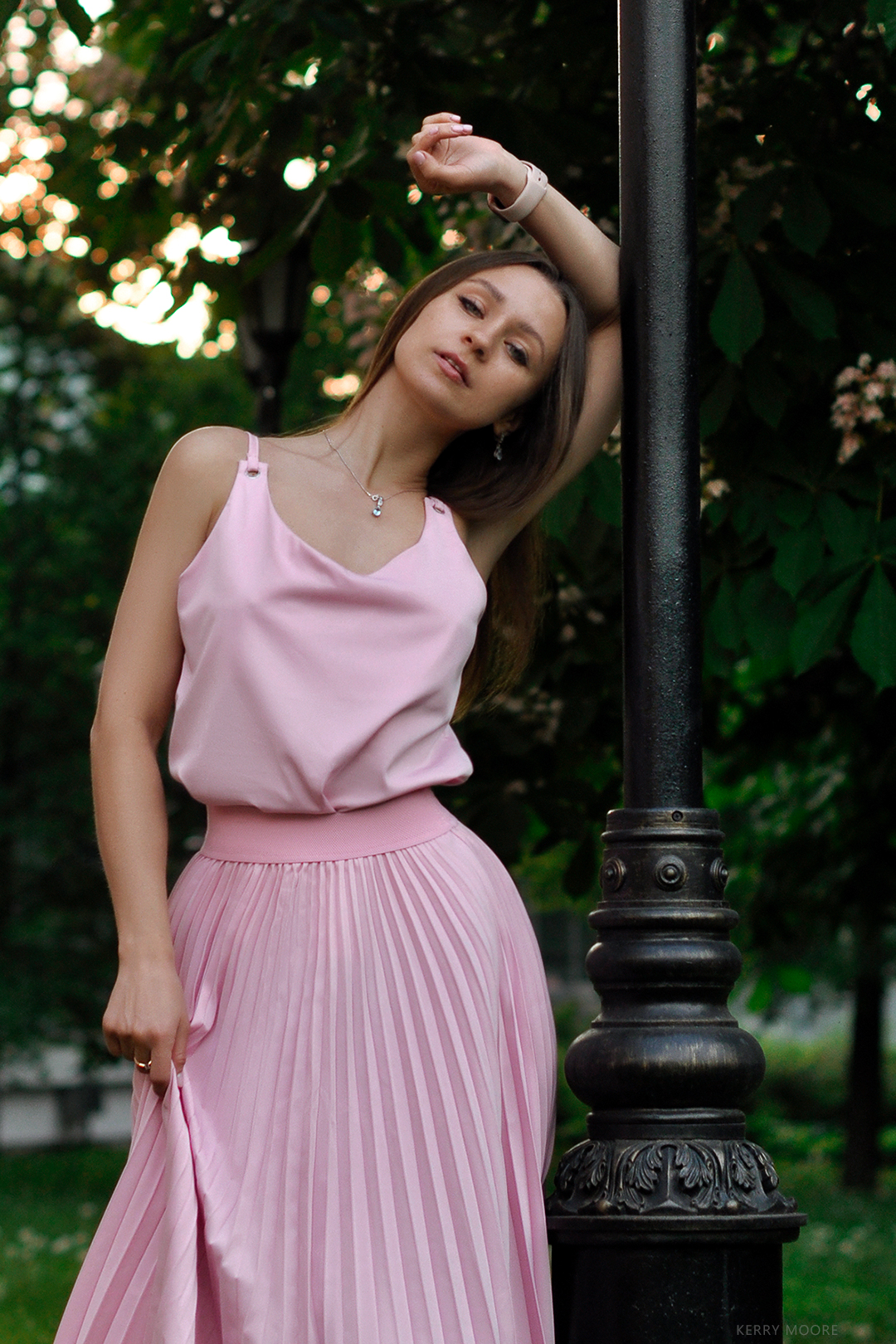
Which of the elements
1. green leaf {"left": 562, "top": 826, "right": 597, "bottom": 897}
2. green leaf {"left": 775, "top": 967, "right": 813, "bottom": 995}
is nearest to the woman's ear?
green leaf {"left": 562, "top": 826, "right": 597, "bottom": 897}

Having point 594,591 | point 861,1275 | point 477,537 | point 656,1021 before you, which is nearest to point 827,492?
point 594,591

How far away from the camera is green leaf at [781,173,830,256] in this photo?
120 inches

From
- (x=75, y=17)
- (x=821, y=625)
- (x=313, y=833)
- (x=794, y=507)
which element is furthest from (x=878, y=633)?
(x=75, y=17)

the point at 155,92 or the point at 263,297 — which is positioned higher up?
the point at 155,92

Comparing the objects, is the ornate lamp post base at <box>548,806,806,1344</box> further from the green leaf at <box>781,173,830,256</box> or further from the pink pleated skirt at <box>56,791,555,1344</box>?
the green leaf at <box>781,173,830,256</box>

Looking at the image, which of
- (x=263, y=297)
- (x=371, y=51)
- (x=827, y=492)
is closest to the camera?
(x=827, y=492)

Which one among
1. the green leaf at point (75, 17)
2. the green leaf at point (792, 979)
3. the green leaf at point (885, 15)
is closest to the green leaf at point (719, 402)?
the green leaf at point (885, 15)

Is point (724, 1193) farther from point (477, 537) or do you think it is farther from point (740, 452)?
point (740, 452)

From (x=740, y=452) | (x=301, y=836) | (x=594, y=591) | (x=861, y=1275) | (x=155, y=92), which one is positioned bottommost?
(x=861, y=1275)

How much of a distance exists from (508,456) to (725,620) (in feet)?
3.40

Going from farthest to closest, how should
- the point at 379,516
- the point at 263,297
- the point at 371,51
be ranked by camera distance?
1. the point at 263,297
2. the point at 371,51
3. the point at 379,516

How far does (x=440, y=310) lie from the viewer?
7.73 ft

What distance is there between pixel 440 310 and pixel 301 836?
83cm

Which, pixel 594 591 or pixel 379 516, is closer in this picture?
pixel 379 516
